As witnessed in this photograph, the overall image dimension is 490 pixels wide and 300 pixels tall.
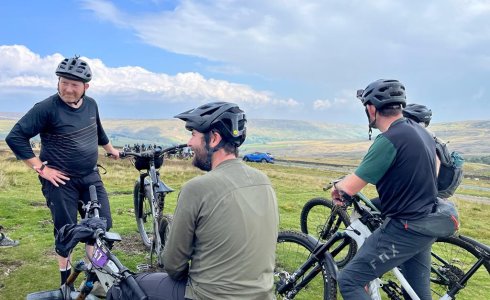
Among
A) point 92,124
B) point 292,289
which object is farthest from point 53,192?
point 292,289

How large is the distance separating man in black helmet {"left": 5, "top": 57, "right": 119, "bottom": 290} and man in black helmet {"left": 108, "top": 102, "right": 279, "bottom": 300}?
8.57 feet

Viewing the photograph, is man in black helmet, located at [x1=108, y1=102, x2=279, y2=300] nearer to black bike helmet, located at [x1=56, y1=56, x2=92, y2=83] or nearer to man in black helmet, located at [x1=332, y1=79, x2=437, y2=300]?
man in black helmet, located at [x1=332, y1=79, x2=437, y2=300]

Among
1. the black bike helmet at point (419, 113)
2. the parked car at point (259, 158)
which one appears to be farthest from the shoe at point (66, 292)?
the parked car at point (259, 158)

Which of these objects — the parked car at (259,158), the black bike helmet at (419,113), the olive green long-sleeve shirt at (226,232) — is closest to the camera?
the olive green long-sleeve shirt at (226,232)

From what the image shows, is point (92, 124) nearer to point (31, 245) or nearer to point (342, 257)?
point (31, 245)

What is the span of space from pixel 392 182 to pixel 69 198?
4.12m

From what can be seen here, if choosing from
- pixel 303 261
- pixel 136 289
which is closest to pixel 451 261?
pixel 303 261

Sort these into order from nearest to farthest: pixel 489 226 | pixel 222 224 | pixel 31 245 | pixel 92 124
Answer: pixel 222 224 → pixel 92 124 → pixel 31 245 → pixel 489 226

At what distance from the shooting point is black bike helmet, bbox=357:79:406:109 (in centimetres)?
445

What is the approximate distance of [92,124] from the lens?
19.1 feet

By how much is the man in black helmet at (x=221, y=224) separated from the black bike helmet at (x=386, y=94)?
1.84 m

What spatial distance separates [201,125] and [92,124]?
3.04m

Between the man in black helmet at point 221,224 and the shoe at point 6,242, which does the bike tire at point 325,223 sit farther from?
the shoe at point 6,242

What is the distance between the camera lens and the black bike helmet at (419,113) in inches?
248
